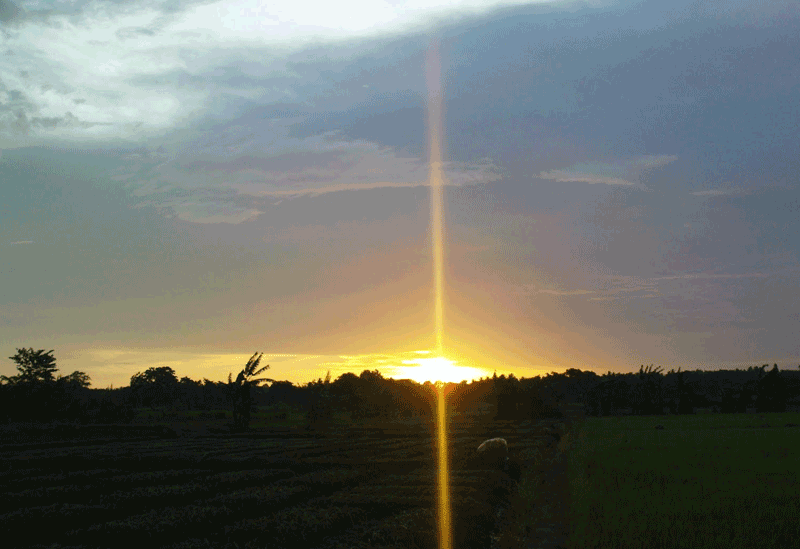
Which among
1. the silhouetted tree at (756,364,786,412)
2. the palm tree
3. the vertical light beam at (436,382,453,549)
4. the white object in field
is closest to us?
the vertical light beam at (436,382,453,549)

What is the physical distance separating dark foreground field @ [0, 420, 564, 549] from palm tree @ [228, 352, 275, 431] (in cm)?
2024

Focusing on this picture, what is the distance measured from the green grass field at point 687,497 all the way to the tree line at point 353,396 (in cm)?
3454

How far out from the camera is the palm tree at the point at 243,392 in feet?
174

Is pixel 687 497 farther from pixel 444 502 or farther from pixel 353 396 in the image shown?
pixel 353 396

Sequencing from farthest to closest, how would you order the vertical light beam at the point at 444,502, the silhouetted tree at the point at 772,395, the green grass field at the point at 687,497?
1. the silhouetted tree at the point at 772,395
2. the vertical light beam at the point at 444,502
3. the green grass field at the point at 687,497

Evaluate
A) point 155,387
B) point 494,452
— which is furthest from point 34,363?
point 494,452

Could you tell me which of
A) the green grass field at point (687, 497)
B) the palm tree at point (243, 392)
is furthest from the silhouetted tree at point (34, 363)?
the green grass field at point (687, 497)

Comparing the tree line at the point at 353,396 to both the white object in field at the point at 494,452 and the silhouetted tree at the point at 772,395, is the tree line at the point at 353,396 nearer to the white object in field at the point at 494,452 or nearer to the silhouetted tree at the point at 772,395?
the silhouetted tree at the point at 772,395

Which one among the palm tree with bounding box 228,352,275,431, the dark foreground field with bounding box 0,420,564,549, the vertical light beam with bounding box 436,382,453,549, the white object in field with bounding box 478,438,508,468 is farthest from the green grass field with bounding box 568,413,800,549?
the palm tree with bounding box 228,352,275,431

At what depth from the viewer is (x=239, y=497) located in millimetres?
17297

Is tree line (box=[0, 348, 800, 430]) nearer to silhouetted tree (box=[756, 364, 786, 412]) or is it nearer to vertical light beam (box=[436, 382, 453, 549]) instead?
silhouetted tree (box=[756, 364, 786, 412])

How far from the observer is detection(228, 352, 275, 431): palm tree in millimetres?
53000

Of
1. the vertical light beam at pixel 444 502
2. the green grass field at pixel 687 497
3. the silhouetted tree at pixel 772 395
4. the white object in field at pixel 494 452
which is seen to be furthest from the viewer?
the silhouetted tree at pixel 772 395

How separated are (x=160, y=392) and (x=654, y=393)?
86.3 meters
